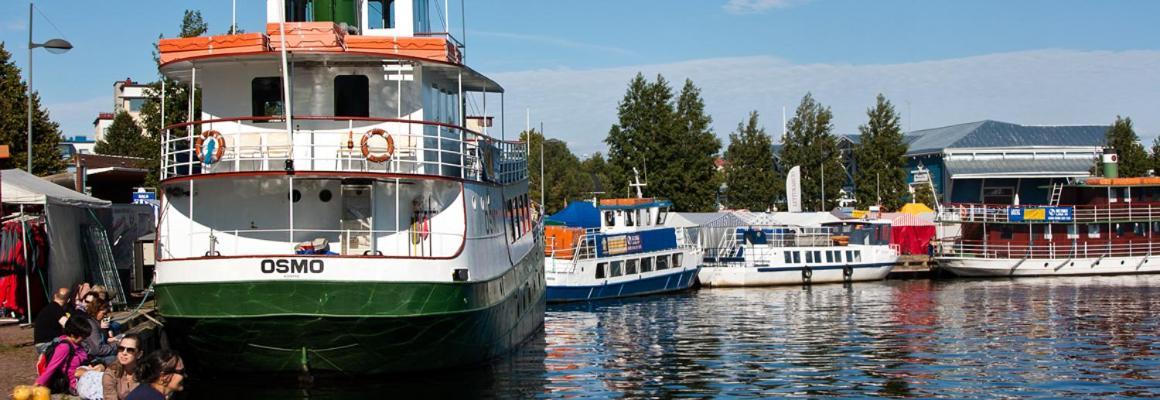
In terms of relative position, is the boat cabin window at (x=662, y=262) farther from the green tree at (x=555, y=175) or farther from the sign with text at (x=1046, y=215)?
the green tree at (x=555, y=175)

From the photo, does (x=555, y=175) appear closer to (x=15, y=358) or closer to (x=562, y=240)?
(x=562, y=240)

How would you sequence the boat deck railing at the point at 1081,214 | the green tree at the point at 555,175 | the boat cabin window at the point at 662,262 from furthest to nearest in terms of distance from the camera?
the green tree at the point at 555,175, the boat deck railing at the point at 1081,214, the boat cabin window at the point at 662,262

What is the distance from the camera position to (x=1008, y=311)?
42.0m

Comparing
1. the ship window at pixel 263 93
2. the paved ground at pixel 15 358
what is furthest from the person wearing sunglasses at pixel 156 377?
the ship window at pixel 263 93

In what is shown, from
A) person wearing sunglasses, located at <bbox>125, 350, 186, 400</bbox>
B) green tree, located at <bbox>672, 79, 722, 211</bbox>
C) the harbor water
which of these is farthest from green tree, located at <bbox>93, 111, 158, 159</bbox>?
person wearing sunglasses, located at <bbox>125, 350, 186, 400</bbox>

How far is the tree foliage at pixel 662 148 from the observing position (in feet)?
279

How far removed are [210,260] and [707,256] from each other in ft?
140

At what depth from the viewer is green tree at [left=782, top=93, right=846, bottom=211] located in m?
90.4

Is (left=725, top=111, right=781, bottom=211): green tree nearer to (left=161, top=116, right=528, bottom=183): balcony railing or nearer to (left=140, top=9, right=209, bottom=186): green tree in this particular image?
(left=140, top=9, right=209, bottom=186): green tree

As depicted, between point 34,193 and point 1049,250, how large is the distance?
176 feet

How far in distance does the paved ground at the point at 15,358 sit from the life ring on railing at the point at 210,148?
4.42 m

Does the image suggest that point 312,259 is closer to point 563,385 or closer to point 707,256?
point 563,385

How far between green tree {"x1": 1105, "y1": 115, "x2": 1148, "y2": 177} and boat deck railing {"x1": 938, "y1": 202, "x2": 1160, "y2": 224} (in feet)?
68.3

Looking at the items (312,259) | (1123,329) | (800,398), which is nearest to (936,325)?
(1123,329)
